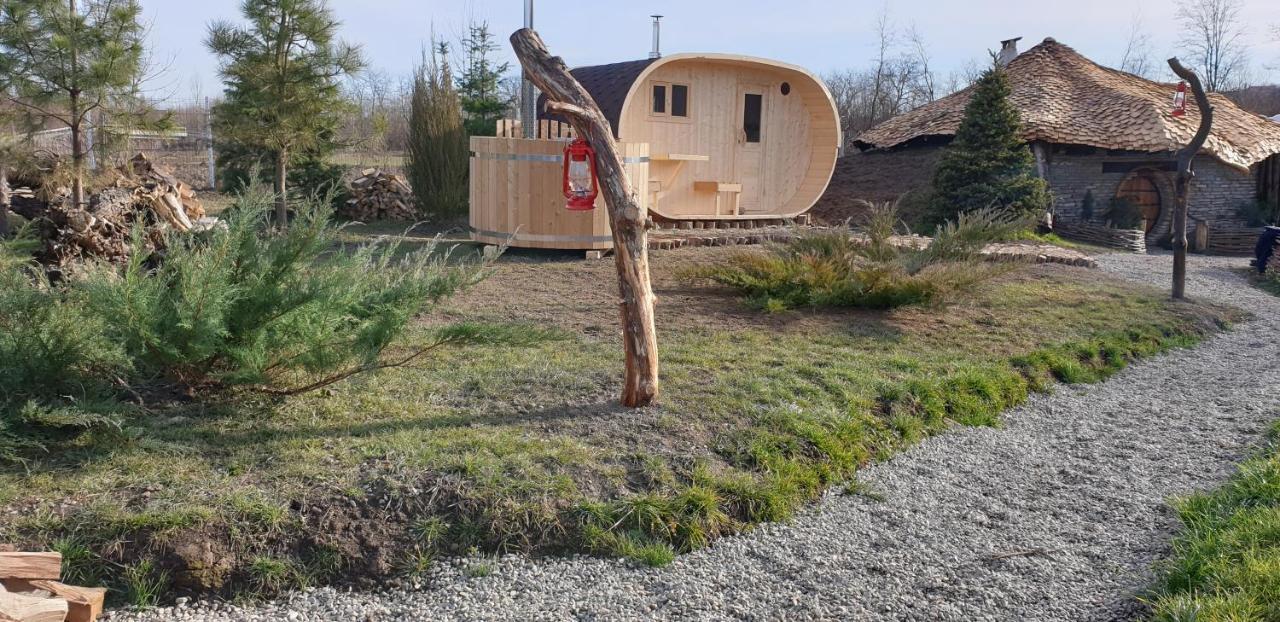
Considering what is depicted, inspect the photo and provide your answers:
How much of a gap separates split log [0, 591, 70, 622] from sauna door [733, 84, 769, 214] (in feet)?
42.9

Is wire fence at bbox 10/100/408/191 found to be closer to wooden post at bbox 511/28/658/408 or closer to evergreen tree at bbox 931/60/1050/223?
wooden post at bbox 511/28/658/408

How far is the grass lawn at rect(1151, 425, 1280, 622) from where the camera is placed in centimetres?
317

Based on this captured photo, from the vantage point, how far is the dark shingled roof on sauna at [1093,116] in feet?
54.6

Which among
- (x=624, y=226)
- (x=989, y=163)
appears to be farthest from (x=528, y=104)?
(x=624, y=226)

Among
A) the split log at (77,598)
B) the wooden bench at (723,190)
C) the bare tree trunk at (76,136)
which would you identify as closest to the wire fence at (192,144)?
the bare tree trunk at (76,136)

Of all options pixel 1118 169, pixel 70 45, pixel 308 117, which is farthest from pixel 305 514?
pixel 1118 169

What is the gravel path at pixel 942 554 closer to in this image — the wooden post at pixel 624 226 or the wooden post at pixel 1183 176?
the wooden post at pixel 624 226

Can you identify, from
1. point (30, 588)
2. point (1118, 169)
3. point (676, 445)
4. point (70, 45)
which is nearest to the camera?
point (30, 588)

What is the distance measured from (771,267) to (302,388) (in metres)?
4.67

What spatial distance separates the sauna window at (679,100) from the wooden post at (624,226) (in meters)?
9.22

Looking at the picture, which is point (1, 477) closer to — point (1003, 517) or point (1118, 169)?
point (1003, 517)

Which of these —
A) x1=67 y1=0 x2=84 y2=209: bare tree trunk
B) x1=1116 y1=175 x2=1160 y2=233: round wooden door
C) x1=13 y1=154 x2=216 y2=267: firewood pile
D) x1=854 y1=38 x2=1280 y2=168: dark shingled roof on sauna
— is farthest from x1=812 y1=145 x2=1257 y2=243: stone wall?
x1=67 y1=0 x2=84 y2=209: bare tree trunk

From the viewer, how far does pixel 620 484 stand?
4.21m

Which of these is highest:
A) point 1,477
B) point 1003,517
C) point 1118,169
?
point 1118,169
